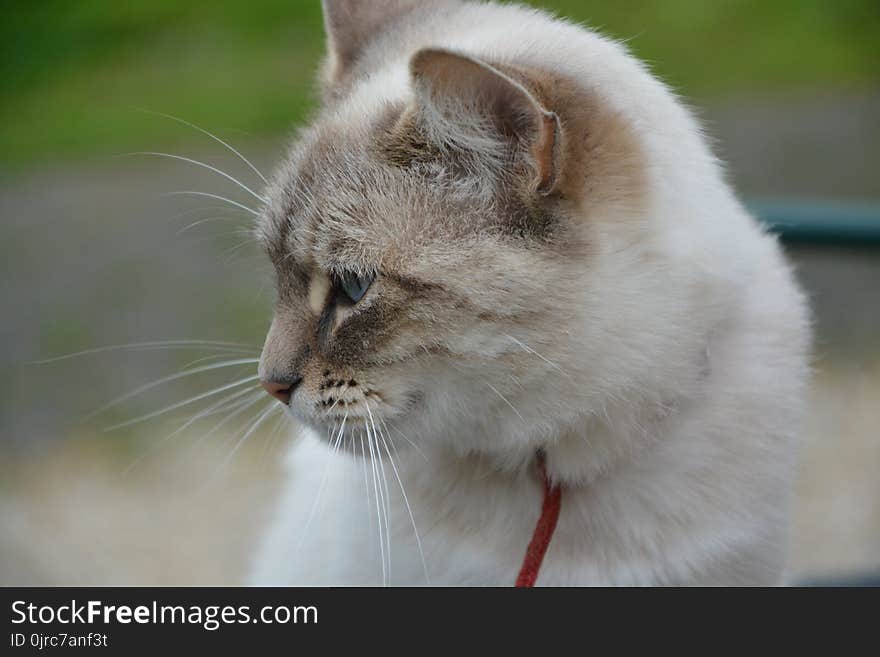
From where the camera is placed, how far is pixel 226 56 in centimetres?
542

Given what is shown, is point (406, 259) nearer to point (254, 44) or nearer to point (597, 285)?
point (597, 285)

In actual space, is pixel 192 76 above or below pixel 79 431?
above

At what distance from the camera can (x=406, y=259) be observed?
1376 mm

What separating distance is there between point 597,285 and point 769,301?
0.40 m

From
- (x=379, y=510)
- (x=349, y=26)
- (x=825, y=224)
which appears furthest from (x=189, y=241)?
(x=379, y=510)

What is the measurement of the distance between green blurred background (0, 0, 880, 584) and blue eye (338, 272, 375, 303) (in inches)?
14.7

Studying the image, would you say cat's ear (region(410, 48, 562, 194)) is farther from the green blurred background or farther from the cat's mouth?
the green blurred background

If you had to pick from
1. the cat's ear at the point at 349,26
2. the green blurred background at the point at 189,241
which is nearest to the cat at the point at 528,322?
the cat's ear at the point at 349,26

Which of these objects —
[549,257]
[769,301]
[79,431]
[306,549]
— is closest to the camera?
[549,257]

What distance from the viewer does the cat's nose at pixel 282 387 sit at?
1.47 metres

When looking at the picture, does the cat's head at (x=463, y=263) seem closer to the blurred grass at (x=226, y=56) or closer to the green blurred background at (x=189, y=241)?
the green blurred background at (x=189, y=241)

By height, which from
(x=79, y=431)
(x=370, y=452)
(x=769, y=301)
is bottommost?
(x=79, y=431)

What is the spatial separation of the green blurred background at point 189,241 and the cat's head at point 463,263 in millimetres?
380
